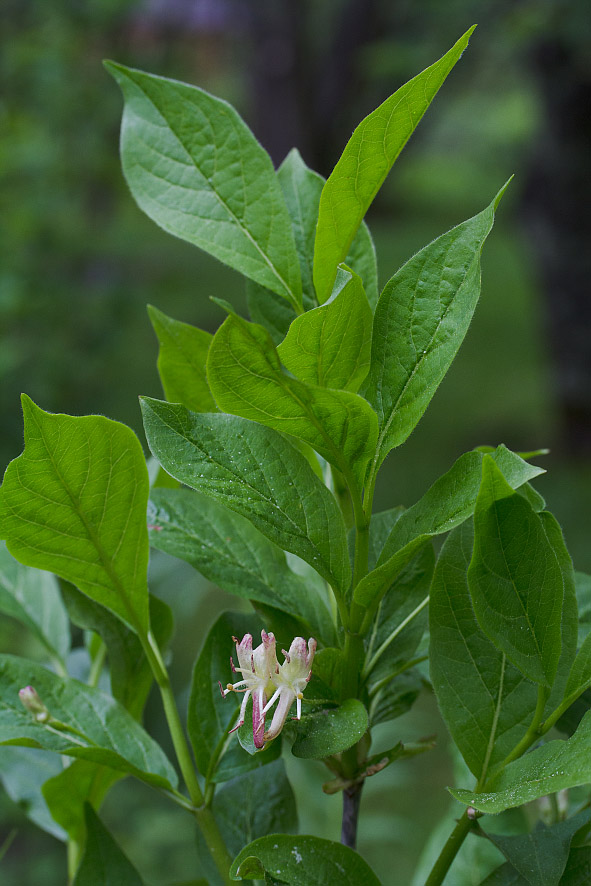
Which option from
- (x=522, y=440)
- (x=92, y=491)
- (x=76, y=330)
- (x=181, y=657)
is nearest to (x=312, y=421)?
(x=92, y=491)

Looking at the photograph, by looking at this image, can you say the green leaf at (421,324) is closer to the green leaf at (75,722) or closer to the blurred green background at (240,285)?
the green leaf at (75,722)

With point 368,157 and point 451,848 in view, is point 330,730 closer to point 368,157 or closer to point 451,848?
point 451,848

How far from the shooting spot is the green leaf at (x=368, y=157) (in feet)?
1.03

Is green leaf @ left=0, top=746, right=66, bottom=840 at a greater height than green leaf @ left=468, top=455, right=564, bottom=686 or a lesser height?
lesser

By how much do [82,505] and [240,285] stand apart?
649 centimetres

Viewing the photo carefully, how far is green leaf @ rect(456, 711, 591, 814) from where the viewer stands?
0.87 feet

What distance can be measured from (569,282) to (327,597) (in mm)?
3083

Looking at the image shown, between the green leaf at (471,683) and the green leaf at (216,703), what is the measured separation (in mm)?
87

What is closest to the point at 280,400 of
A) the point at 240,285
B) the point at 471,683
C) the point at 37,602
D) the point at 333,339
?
the point at 333,339

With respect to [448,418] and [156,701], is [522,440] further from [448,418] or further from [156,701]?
[156,701]

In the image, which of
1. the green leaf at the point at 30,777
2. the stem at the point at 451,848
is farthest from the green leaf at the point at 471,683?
the green leaf at the point at 30,777

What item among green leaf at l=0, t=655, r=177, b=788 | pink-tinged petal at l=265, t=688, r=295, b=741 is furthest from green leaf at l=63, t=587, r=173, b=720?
pink-tinged petal at l=265, t=688, r=295, b=741

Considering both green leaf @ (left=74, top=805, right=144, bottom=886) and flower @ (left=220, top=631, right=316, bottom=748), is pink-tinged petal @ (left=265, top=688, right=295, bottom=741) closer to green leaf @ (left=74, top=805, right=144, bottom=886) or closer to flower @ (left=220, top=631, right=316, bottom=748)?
flower @ (left=220, top=631, right=316, bottom=748)

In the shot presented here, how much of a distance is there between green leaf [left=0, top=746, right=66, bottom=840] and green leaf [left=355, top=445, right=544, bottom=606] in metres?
0.24
